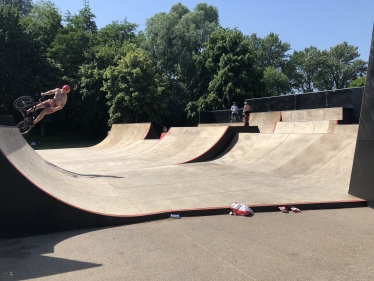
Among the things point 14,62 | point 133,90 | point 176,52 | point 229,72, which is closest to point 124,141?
point 133,90

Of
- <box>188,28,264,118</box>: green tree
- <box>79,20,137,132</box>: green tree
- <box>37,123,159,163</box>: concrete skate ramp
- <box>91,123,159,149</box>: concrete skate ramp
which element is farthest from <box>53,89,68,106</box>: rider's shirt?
<box>188,28,264,118</box>: green tree

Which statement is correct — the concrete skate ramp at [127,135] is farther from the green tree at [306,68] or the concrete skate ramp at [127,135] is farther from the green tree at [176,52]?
the green tree at [306,68]

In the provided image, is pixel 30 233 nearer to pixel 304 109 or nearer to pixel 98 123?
pixel 304 109

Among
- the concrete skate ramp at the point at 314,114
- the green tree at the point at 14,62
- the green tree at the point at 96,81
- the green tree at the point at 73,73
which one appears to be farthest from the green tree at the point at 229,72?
the green tree at the point at 14,62

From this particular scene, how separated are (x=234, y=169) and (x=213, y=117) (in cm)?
1615

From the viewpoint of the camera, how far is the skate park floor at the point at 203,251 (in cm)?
345

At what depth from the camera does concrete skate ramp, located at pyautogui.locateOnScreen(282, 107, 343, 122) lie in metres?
15.0

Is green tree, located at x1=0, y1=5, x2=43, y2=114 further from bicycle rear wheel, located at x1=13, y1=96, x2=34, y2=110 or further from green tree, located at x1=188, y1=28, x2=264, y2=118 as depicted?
bicycle rear wheel, located at x1=13, y1=96, x2=34, y2=110

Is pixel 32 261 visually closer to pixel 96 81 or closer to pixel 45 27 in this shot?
pixel 96 81

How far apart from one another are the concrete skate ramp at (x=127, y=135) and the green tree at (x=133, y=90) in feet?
20.6

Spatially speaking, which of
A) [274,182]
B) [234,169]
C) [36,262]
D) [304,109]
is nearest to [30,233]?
[36,262]

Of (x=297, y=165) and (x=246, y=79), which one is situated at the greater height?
(x=246, y=79)

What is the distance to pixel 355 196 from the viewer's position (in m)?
6.69

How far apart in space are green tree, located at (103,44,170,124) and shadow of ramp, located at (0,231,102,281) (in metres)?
27.1
